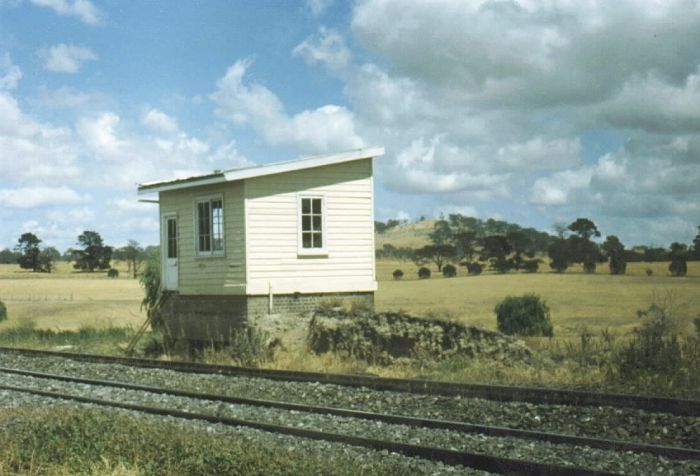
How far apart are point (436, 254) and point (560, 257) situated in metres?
19.5

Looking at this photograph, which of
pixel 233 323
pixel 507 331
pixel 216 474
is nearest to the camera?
pixel 216 474

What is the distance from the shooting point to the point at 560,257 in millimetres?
66750

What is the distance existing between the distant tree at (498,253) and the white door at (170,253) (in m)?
51.9

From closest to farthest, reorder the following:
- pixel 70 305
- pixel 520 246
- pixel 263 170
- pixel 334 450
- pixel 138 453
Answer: pixel 138 453 → pixel 334 450 → pixel 263 170 → pixel 70 305 → pixel 520 246

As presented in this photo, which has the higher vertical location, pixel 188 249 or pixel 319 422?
pixel 188 249

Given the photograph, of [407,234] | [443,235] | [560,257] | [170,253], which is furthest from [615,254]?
[407,234]

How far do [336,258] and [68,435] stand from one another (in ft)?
36.3

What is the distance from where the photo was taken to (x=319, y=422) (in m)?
9.99

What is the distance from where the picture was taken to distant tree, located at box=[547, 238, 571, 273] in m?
65.8

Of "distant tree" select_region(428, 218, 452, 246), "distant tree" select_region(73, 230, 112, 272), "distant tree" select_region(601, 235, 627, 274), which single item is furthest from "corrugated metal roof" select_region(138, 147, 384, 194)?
"distant tree" select_region(73, 230, 112, 272)

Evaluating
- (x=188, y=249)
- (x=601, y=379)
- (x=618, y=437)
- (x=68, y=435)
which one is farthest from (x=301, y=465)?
(x=188, y=249)

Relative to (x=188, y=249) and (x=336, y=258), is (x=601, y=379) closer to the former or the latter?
(x=336, y=258)

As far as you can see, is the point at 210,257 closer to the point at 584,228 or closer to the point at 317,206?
the point at 317,206

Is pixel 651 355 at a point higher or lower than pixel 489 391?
higher
